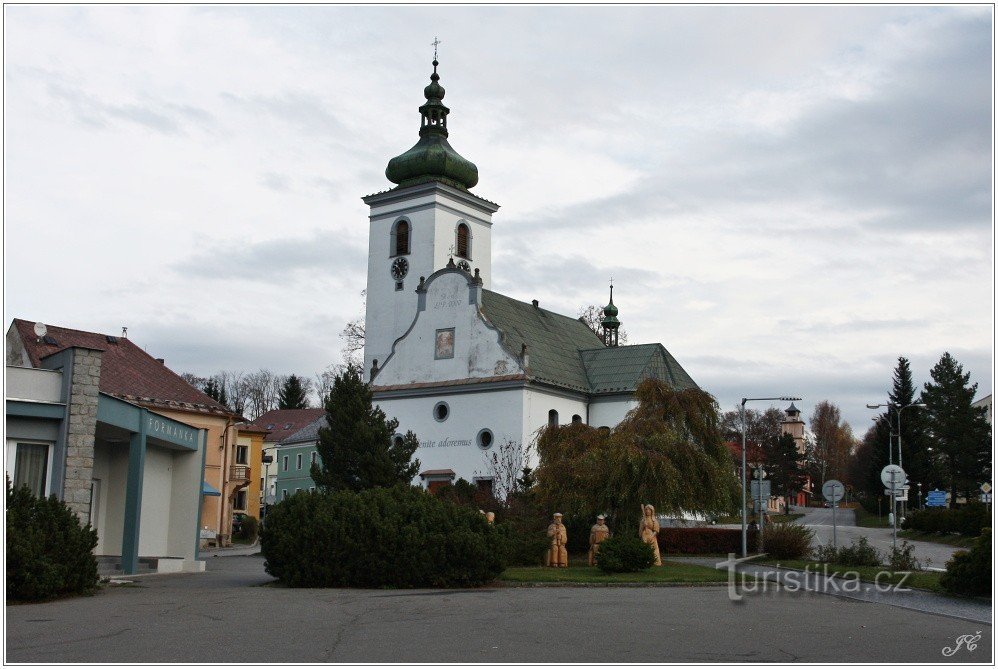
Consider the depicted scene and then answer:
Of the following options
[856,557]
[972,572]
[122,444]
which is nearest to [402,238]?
[122,444]

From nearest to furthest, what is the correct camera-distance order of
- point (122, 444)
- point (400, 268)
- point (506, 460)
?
1. point (122, 444)
2. point (506, 460)
3. point (400, 268)

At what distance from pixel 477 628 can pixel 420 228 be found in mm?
44277

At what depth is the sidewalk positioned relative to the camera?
52.8 ft

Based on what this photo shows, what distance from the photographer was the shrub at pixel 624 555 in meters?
23.5

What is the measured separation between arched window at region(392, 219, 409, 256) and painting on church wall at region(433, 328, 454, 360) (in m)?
7.38

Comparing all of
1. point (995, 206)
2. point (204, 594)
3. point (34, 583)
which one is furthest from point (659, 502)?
point (995, 206)

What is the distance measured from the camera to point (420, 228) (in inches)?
2222

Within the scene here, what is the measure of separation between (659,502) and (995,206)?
20.0 m

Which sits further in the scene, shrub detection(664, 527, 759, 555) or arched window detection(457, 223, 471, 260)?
arched window detection(457, 223, 471, 260)

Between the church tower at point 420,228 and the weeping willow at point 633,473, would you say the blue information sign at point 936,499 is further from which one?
the weeping willow at point 633,473

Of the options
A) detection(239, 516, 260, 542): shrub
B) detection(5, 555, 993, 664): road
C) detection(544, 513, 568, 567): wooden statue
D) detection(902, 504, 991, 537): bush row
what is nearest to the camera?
detection(5, 555, 993, 664): road

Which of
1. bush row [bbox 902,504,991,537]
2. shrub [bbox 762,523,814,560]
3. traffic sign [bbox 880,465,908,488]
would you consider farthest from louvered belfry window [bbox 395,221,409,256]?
traffic sign [bbox 880,465,908,488]

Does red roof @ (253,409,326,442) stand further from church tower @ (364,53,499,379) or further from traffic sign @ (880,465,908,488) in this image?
traffic sign @ (880,465,908,488)

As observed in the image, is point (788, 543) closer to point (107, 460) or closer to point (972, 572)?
point (972, 572)
